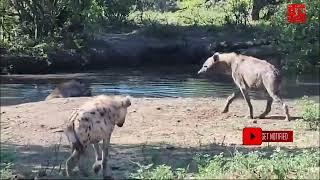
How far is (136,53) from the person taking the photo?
2833 centimetres

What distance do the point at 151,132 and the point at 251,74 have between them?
3.26m

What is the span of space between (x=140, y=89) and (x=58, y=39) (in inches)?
322

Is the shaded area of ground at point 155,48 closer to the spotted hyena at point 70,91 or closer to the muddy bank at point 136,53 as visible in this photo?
the muddy bank at point 136,53

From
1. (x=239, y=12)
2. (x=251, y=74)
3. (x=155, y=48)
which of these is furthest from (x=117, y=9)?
(x=251, y=74)

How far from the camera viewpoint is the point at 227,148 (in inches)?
397

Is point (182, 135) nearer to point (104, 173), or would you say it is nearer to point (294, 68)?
point (104, 173)

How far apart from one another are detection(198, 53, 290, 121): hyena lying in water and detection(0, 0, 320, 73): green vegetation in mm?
7368

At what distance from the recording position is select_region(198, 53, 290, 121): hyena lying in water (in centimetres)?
1359

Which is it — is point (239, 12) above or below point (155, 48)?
above

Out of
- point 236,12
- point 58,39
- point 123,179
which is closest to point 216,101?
point 123,179

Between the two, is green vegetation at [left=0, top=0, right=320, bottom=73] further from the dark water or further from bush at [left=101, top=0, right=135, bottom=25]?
the dark water

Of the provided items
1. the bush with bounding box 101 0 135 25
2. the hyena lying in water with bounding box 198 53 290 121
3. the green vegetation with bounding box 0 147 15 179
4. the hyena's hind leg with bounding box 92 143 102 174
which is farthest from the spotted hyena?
the bush with bounding box 101 0 135 25

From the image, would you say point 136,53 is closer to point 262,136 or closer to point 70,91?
point 70,91

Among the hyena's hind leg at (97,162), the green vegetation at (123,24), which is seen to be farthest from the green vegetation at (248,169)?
the green vegetation at (123,24)
